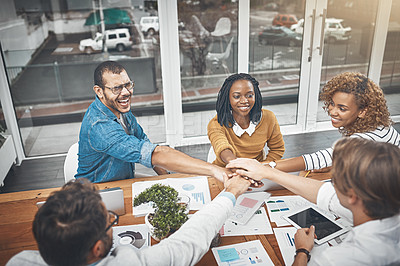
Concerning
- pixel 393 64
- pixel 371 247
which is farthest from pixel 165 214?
pixel 393 64

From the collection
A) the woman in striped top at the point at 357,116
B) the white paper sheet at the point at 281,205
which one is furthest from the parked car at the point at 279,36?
the white paper sheet at the point at 281,205

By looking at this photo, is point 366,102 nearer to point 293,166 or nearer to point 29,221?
point 293,166

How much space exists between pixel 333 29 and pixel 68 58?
3380 millimetres

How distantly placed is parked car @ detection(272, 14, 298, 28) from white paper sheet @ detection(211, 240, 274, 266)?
3.45 meters

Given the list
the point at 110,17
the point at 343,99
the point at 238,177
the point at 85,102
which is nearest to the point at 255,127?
the point at 343,99

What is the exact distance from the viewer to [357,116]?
2.06 metres

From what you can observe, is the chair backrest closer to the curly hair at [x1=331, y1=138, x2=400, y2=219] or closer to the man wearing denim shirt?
the man wearing denim shirt

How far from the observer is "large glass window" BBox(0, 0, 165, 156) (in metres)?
3.76

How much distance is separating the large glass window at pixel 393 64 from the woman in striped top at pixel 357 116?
3.18 metres

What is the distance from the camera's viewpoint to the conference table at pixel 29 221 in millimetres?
1471

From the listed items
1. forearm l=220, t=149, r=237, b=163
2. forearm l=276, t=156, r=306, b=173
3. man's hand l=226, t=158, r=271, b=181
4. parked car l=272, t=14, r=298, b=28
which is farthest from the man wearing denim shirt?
parked car l=272, t=14, r=298, b=28

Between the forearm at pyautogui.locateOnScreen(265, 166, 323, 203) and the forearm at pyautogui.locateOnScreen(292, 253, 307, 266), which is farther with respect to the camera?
the forearm at pyautogui.locateOnScreen(265, 166, 323, 203)

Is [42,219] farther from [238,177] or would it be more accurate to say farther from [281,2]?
[281,2]

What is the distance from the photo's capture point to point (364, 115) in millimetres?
2033
